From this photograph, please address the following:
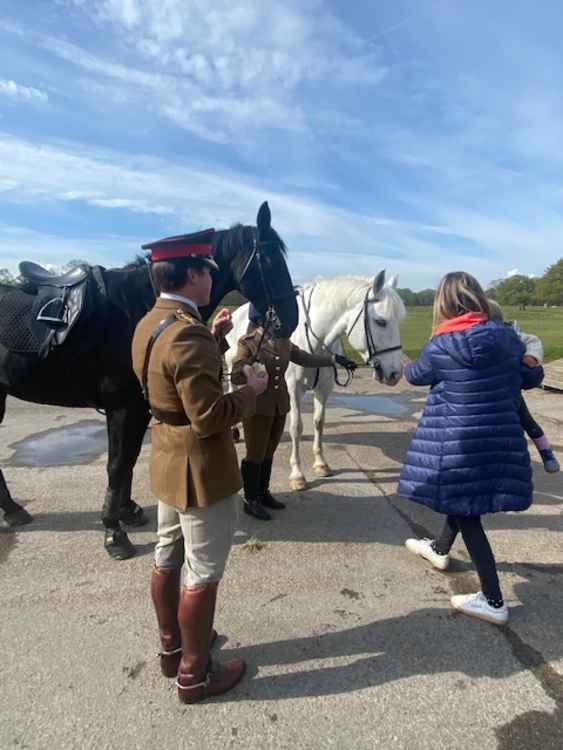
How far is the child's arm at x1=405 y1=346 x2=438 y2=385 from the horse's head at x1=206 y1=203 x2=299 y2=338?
3.64ft

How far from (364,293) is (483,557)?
2591 millimetres

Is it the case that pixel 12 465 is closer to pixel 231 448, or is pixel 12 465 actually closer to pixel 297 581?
pixel 297 581

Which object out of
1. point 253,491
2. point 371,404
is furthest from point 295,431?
point 371,404

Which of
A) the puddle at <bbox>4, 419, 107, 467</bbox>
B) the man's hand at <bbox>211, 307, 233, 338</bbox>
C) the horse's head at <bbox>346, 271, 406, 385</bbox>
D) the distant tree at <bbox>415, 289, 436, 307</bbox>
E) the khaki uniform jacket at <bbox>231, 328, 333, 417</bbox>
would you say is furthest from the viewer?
the distant tree at <bbox>415, 289, 436, 307</bbox>

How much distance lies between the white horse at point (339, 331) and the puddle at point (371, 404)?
150 inches

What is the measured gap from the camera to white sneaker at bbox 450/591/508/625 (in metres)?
2.59

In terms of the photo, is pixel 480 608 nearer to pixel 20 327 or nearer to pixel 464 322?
pixel 464 322

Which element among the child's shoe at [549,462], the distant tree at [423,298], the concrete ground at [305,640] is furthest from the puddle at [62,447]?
the distant tree at [423,298]

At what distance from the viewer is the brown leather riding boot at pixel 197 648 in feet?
6.46

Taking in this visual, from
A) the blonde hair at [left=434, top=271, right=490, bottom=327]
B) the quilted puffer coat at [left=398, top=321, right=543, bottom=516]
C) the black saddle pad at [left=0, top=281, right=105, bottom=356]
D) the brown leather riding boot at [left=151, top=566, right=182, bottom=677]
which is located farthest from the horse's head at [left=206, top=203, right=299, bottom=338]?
the brown leather riding boot at [left=151, top=566, right=182, bottom=677]

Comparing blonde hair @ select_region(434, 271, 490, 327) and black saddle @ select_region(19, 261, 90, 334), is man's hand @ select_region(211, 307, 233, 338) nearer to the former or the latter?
black saddle @ select_region(19, 261, 90, 334)

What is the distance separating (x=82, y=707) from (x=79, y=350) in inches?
81.8

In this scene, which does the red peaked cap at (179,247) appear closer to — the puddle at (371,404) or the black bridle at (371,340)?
the black bridle at (371,340)

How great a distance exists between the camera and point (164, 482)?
1.98m
